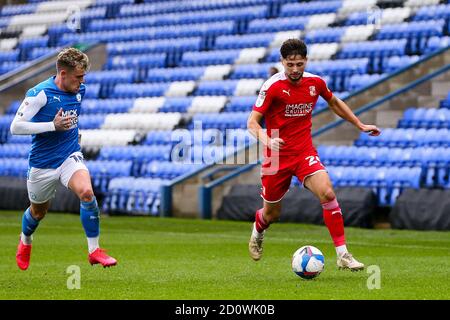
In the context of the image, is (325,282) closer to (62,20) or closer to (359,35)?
(359,35)

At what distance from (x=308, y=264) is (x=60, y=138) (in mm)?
2740

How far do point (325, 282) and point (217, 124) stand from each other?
1523 centimetres

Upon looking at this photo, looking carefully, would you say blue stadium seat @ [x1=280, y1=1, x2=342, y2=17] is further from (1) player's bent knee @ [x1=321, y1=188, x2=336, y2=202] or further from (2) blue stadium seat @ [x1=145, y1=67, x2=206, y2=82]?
(1) player's bent knee @ [x1=321, y1=188, x2=336, y2=202]

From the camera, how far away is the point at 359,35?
25.6 m

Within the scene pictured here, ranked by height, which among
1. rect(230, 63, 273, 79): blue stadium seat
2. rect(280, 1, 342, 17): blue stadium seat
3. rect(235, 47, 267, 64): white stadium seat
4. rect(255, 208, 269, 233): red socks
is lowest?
rect(255, 208, 269, 233): red socks

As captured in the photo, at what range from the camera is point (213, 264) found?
39.4 feet

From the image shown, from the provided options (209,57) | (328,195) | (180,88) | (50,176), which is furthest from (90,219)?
(209,57)

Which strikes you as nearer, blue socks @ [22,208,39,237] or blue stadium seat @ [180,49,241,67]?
blue socks @ [22,208,39,237]

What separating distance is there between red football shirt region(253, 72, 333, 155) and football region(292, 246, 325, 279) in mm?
1194

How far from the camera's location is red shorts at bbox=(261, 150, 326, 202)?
416 inches

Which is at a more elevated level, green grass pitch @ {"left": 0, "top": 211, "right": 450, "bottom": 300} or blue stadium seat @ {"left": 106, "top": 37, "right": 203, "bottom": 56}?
blue stadium seat @ {"left": 106, "top": 37, "right": 203, "bottom": 56}

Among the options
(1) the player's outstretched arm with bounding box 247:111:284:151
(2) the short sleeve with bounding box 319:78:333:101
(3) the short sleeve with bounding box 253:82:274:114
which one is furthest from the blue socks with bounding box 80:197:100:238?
(2) the short sleeve with bounding box 319:78:333:101

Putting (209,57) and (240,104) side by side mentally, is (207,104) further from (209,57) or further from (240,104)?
(209,57)
